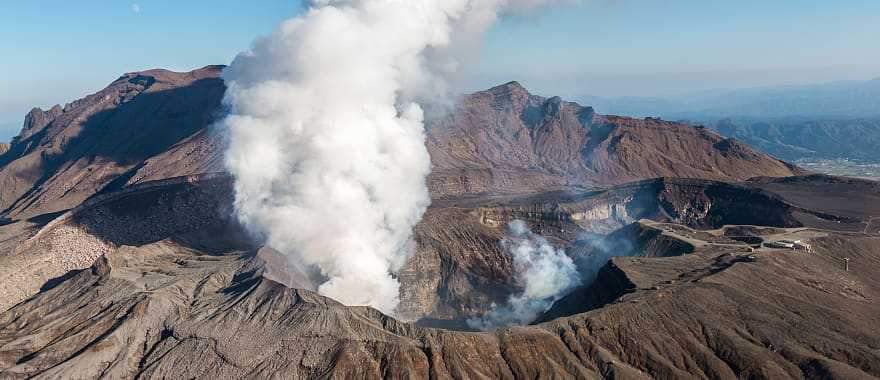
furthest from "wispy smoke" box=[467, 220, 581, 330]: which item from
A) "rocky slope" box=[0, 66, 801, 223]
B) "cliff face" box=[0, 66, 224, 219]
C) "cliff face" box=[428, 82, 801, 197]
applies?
"cliff face" box=[0, 66, 224, 219]

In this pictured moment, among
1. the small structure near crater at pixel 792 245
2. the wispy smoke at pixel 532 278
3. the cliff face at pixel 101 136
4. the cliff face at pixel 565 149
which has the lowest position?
the wispy smoke at pixel 532 278

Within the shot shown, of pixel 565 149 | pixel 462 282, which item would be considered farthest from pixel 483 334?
pixel 565 149

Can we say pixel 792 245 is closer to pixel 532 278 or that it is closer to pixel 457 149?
pixel 532 278

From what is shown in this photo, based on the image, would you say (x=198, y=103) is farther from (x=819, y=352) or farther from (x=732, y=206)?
(x=819, y=352)

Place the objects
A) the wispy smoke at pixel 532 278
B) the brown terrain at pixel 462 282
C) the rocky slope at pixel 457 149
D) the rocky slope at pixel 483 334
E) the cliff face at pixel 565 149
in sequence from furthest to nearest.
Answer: the cliff face at pixel 565 149 < the rocky slope at pixel 457 149 < the wispy smoke at pixel 532 278 < the brown terrain at pixel 462 282 < the rocky slope at pixel 483 334

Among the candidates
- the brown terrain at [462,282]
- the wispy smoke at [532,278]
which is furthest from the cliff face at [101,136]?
the wispy smoke at [532,278]

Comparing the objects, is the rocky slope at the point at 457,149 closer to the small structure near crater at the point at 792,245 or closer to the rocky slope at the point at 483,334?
the small structure near crater at the point at 792,245

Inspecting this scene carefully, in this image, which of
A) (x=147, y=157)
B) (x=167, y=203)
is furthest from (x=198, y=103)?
(x=167, y=203)
